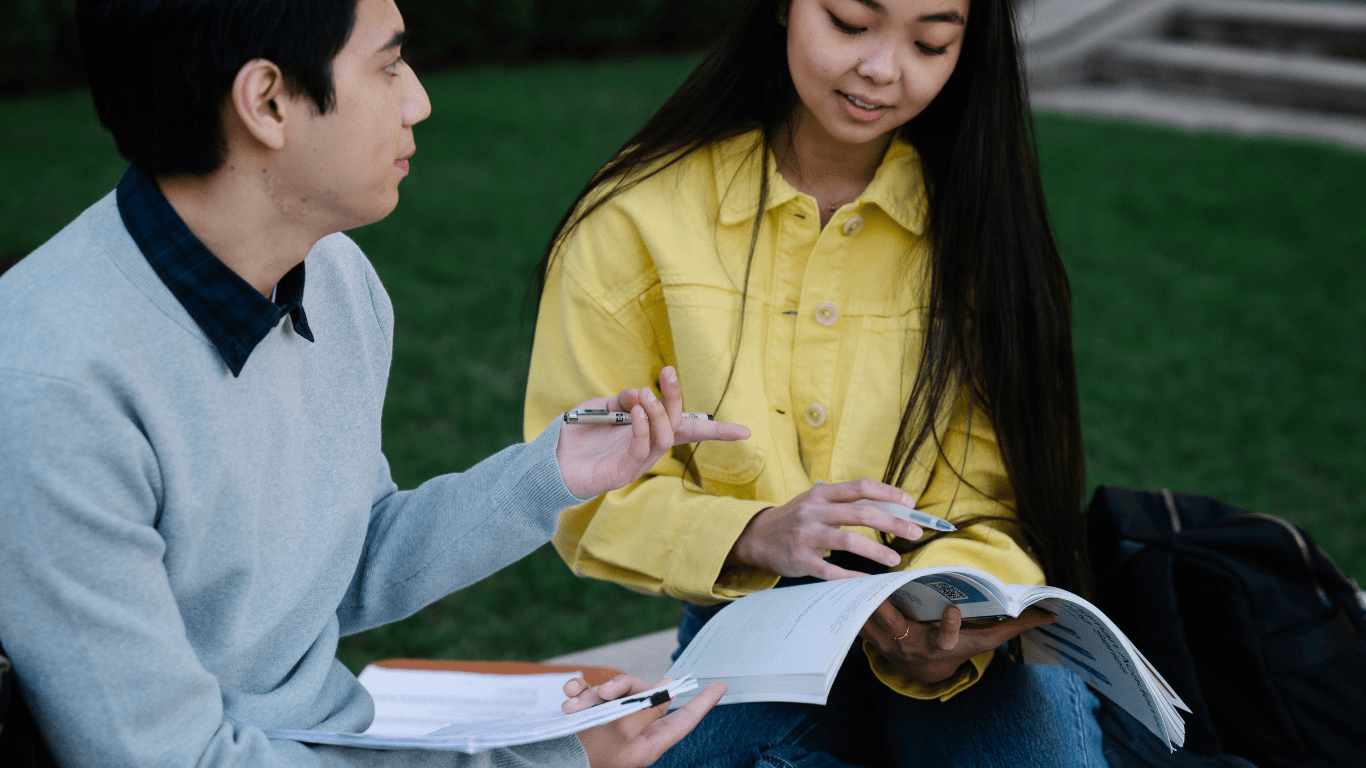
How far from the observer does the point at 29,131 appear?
6387 millimetres

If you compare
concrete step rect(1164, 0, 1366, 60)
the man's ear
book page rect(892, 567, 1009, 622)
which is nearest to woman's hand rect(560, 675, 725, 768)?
book page rect(892, 567, 1009, 622)

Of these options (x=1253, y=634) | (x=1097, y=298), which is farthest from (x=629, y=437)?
(x=1097, y=298)

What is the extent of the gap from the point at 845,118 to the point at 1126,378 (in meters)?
3.14

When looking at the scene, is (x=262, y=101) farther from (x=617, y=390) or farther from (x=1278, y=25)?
(x=1278, y=25)

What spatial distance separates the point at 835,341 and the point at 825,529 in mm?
396

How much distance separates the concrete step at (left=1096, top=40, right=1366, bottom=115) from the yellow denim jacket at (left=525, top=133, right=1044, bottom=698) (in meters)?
7.18

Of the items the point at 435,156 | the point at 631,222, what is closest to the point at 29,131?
the point at 435,156

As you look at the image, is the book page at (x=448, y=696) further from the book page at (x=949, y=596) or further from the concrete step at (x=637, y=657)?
the book page at (x=949, y=596)

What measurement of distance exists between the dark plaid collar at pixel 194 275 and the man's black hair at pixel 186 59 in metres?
0.04

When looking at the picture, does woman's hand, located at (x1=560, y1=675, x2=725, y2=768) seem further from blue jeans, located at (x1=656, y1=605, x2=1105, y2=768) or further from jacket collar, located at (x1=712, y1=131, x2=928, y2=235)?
jacket collar, located at (x1=712, y1=131, x2=928, y2=235)

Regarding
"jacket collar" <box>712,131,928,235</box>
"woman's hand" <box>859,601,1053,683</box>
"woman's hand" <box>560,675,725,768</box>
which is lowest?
"woman's hand" <box>859,601,1053,683</box>

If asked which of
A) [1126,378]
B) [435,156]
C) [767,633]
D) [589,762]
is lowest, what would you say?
[1126,378]

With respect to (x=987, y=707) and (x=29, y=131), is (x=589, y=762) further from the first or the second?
(x=29, y=131)

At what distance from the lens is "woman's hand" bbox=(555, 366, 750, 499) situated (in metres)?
1.37
